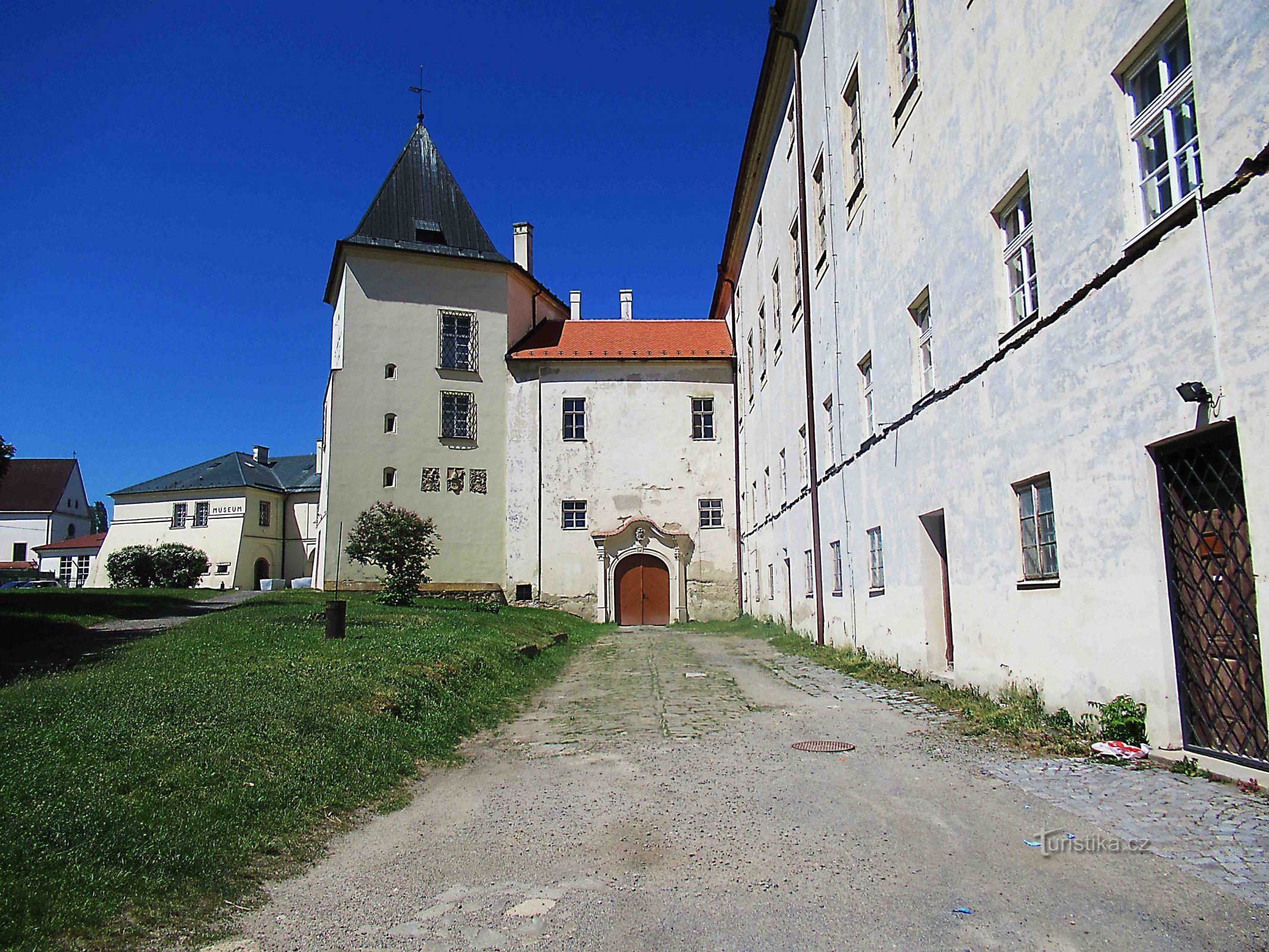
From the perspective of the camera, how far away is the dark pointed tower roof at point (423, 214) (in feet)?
107

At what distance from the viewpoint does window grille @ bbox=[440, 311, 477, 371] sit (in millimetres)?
32469

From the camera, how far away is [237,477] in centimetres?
4953

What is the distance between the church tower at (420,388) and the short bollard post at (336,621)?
1776cm

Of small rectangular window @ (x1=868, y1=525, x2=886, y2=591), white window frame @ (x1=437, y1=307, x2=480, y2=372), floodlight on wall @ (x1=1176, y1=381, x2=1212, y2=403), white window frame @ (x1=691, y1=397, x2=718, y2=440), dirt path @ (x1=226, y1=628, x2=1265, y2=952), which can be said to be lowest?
dirt path @ (x1=226, y1=628, x2=1265, y2=952)

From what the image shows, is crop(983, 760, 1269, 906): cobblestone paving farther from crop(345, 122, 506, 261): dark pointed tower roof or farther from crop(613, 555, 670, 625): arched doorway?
crop(345, 122, 506, 261): dark pointed tower roof

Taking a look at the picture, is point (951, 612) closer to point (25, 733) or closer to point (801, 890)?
point (801, 890)

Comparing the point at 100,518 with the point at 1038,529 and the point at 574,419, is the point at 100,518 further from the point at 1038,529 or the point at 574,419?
the point at 1038,529

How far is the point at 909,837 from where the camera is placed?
4.85 m

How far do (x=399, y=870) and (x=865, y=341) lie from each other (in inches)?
444

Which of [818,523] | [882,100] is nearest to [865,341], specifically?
[882,100]

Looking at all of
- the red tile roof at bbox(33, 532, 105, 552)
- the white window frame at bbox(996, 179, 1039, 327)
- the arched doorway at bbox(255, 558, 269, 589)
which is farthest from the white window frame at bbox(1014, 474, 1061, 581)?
the red tile roof at bbox(33, 532, 105, 552)

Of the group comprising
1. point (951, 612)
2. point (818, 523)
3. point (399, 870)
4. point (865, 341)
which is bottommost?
point (399, 870)

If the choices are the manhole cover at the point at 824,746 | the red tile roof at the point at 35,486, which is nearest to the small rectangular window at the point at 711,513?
the manhole cover at the point at 824,746

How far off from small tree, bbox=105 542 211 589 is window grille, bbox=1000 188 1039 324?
36.9m
